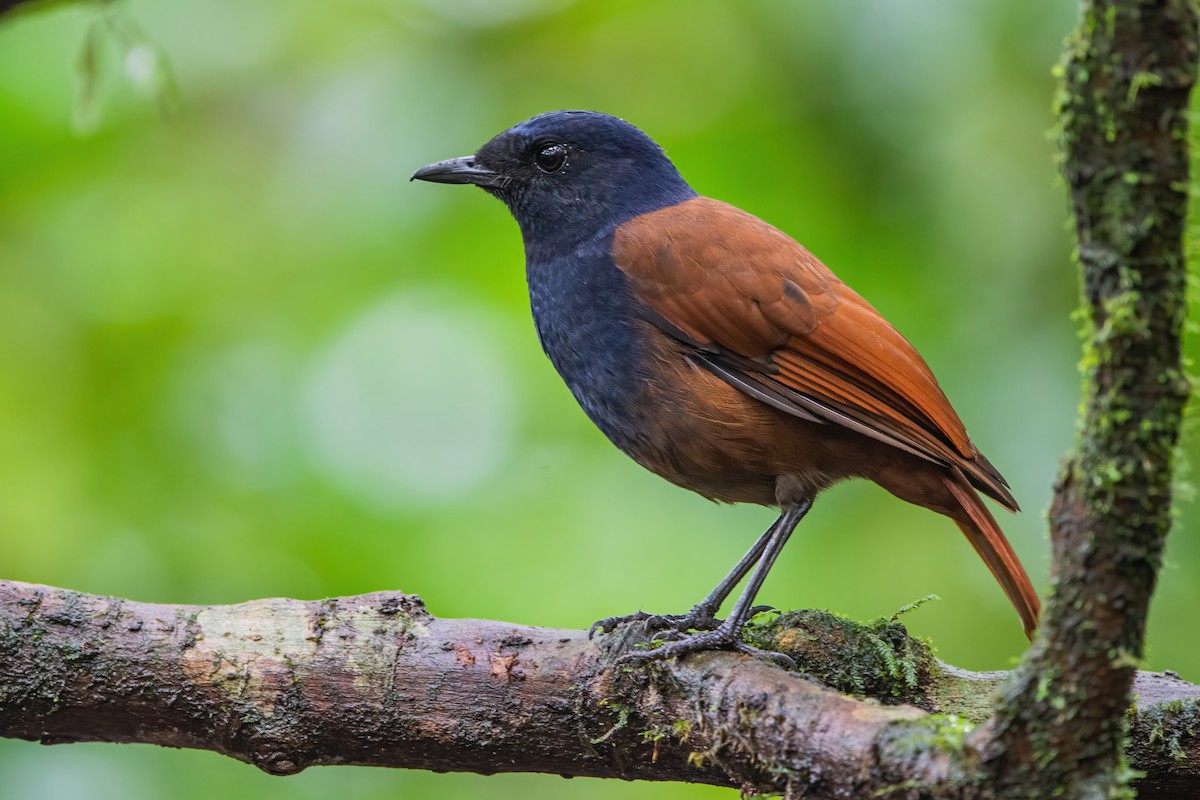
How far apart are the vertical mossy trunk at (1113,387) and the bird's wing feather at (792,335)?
143 cm

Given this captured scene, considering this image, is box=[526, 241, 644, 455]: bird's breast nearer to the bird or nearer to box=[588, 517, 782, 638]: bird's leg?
the bird

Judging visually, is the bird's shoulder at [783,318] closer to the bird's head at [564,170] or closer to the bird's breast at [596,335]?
the bird's breast at [596,335]

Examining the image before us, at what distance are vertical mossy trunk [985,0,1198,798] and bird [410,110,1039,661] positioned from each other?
Answer: 129 centimetres

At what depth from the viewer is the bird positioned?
319 centimetres

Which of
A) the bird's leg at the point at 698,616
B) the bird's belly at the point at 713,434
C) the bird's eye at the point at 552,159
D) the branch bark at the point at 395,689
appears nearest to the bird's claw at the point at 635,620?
the bird's leg at the point at 698,616

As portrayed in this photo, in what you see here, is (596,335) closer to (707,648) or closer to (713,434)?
(713,434)

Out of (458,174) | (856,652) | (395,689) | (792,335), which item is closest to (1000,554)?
(856,652)

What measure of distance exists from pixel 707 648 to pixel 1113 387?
1462mm

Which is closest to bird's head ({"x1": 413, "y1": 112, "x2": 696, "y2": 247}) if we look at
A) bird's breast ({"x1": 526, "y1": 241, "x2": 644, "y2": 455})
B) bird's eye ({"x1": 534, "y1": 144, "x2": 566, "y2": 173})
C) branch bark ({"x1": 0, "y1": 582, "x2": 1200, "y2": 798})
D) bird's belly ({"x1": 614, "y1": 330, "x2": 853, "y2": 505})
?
bird's eye ({"x1": 534, "y1": 144, "x2": 566, "y2": 173})

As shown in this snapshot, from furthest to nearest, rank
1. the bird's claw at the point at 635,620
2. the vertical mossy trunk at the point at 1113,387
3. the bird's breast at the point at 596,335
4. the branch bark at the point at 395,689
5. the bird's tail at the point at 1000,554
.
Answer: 1. the bird's breast at the point at 596,335
2. the bird's tail at the point at 1000,554
3. the bird's claw at the point at 635,620
4. the branch bark at the point at 395,689
5. the vertical mossy trunk at the point at 1113,387

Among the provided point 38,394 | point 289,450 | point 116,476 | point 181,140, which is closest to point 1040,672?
point 289,450

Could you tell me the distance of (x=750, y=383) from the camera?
322 centimetres

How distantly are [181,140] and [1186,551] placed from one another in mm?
3976

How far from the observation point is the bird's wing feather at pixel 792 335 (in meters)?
3.16
